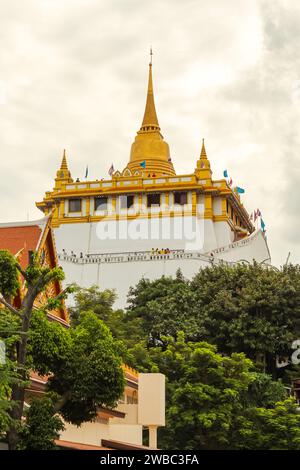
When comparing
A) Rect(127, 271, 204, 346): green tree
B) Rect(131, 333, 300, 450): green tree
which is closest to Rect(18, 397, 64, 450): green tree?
Rect(131, 333, 300, 450): green tree

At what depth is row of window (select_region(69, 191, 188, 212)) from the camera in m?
72.5

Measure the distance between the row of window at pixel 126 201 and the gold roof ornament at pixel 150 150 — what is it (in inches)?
219

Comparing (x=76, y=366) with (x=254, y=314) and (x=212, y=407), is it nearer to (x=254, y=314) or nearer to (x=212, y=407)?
(x=212, y=407)

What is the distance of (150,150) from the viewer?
81250 millimetres

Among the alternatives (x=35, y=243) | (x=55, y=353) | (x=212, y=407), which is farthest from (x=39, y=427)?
(x=212, y=407)

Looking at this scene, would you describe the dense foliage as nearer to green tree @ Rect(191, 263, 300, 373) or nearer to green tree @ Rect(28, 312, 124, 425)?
green tree @ Rect(191, 263, 300, 373)

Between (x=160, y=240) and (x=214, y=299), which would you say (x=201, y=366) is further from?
(x=160, y=240)

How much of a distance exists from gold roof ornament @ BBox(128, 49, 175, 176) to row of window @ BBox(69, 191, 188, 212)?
5575mm

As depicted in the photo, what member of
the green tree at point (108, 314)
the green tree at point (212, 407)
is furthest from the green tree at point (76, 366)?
the green tree at point (108, 314)

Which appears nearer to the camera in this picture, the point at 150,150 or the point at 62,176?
the point at 62,176

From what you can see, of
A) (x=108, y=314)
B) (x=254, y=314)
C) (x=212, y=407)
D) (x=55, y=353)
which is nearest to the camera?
(x=55, y=353)

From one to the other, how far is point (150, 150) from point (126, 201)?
9039 millimetres

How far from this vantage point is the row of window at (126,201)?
72.5 metres

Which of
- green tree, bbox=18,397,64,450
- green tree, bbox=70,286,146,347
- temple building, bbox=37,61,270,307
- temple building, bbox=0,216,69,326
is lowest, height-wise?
green tree, bbox=18,397,64,450
